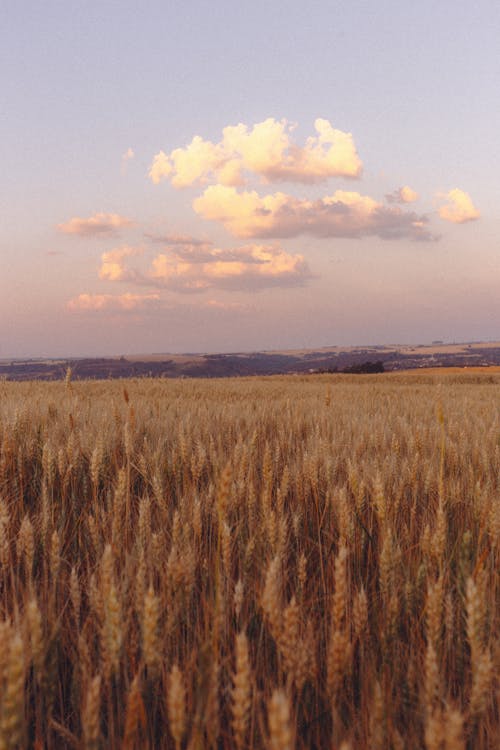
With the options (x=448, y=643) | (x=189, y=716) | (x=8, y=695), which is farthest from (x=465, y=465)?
(x=8, y=695)

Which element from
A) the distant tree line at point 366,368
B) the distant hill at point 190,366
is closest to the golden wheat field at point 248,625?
the distant hill at point 190,366

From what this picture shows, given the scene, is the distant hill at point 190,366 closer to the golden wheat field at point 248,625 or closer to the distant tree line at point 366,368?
the distant tree line at point 366,368

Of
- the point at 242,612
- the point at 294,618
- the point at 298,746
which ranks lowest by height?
the point at 298,746

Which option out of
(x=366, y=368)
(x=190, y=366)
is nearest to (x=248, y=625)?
(x=366, y=368)

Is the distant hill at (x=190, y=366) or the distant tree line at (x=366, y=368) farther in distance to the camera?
the distant tree line at (x=366, y=368)

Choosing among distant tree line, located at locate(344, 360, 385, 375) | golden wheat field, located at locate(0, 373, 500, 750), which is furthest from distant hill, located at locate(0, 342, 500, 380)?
golden wheat field, located at locate(0, 373, 500, 750)

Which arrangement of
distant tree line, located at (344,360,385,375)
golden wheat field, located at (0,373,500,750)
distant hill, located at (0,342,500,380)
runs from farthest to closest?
distant tree line, located at (344,360,385,375) < distant hill, located at (0,342,500,380) < golden wheat field, located at (0,373,500,750)

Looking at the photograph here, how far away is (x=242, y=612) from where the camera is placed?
1236 mm

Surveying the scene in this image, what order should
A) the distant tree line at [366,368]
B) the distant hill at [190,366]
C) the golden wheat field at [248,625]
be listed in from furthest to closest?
the distant tree line at [366,368], the distant hill at [190,366], the golden wheat field at [248,625]

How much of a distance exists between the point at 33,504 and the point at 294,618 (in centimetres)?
179

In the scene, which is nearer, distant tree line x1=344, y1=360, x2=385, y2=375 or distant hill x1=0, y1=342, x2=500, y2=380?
distant hill x1=0, y1=342, x2=500, y2=380

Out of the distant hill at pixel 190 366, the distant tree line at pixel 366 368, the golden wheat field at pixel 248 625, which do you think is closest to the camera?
the golden wheat field at pixel 248 625

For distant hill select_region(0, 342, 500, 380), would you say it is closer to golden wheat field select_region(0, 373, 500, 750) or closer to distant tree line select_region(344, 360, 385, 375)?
distant tree line select_region(344, 360, 385, 375)

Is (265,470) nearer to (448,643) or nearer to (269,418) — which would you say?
(448,643)
